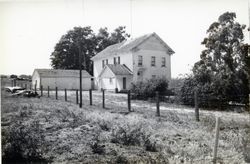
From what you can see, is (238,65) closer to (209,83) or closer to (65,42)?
(209,83)

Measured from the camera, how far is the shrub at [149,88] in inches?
237

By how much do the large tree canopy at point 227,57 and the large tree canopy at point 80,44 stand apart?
61.1 inches

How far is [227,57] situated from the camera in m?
4.98

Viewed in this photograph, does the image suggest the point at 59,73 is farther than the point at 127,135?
Yes

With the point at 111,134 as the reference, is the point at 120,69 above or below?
above

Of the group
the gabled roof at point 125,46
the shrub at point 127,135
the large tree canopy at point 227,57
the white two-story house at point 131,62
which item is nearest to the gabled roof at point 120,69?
the white two-story house at point 131,62

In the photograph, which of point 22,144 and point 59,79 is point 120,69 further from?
point 22,144

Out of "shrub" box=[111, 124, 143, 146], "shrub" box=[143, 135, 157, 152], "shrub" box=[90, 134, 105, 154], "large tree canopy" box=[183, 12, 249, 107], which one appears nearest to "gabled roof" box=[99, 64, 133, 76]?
"large tree canopy" box=[183, 12, 249, 107]

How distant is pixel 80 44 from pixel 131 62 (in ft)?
4.59

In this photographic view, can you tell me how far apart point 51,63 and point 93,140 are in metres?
1.69

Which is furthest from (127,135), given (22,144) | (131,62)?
(131,62)

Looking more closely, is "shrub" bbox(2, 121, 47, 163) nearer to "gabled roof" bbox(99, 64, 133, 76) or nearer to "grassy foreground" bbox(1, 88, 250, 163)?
"grassy foreground" bbox(1, 88, 250, 163)

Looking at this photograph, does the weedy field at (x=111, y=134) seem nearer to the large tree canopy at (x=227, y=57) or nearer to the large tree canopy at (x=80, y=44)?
the large tree canopy at (x=227, y=57)

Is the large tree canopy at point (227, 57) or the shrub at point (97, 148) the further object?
the large tree canopy at point (227, 57)
